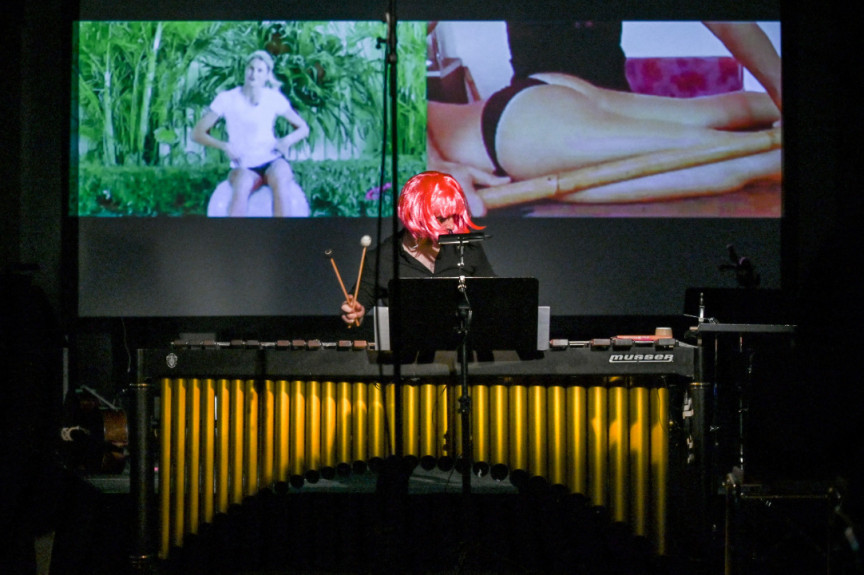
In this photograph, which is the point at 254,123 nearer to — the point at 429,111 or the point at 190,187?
the point at 190,187

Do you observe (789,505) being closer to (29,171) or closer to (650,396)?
(650,396)

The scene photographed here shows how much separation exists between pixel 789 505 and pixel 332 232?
310cm

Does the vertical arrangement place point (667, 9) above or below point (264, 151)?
above

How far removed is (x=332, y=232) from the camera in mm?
5422

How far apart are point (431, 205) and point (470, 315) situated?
0.94 metres

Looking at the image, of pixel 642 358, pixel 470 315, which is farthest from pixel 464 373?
pixel 642 358

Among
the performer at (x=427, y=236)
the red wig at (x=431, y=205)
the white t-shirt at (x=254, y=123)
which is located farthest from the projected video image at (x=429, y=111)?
the red wig at (x=431, y=205)

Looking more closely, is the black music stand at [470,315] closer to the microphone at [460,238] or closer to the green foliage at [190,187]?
the microphone at [460,238]

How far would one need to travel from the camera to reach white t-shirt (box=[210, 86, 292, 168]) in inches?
208

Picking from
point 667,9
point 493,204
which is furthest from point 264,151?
point 667,9

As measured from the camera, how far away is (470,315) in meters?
2.93

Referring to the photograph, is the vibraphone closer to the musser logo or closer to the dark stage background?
the musser logo

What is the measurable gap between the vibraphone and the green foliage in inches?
84.5

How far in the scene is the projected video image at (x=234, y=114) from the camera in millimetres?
5281
